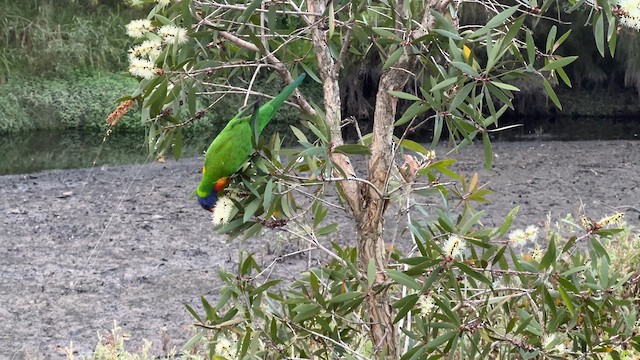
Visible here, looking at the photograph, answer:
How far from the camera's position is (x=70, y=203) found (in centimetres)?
591

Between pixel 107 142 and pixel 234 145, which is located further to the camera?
pixel 107 142

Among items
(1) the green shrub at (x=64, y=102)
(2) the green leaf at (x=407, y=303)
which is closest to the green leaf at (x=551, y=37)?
(2) the green leaf at (x=407, y=303)

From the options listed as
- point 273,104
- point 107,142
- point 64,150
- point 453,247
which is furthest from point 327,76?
point 107,142

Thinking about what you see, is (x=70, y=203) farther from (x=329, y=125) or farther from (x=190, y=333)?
(x=329, y=125)

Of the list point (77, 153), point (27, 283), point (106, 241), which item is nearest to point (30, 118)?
point (77, 153)

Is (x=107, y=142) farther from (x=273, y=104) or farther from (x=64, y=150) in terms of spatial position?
(x=273, y=104)

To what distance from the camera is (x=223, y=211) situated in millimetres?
1238

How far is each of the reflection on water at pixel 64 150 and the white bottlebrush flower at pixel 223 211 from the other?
6475mm

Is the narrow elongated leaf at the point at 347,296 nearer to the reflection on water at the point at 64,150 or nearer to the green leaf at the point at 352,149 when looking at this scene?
the green leaf at the point at 352,149

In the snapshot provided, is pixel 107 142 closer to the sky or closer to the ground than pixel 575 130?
closer to the ground

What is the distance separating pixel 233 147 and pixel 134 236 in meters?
3.68

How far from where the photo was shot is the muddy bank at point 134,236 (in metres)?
3.35

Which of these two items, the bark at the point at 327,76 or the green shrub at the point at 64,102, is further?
the green shrub at the point at 64,102

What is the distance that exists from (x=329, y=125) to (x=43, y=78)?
32.8 ft
